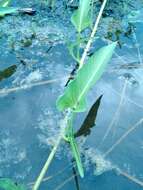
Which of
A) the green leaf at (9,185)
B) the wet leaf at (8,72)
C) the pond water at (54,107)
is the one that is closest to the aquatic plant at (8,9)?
the pond water at (54,107)

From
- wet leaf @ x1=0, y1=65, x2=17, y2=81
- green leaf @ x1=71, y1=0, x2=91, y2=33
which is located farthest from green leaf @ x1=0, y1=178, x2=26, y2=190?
green leaf @ x1=71, y1=0, x2=91, y2=33

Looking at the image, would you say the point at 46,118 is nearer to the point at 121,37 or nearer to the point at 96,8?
the point at 121,37

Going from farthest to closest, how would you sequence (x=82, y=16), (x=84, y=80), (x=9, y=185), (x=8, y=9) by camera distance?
(x=82, y=16), (x=8, y=9), (x=84, y=80), (x=9, y=185)

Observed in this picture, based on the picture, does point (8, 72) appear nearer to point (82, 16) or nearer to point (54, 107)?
point (54, 107)

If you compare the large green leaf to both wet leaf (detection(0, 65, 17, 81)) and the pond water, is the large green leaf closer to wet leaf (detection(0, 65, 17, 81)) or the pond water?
the pond water

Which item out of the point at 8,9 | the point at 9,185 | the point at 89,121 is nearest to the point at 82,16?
the point at 8,9

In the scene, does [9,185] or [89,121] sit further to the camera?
[89,121]

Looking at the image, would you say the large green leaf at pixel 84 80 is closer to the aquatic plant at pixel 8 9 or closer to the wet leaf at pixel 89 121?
the wet leaf at pixel 89 121
